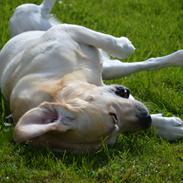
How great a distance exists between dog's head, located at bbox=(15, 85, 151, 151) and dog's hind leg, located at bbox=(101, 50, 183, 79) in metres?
Answer: 1.41

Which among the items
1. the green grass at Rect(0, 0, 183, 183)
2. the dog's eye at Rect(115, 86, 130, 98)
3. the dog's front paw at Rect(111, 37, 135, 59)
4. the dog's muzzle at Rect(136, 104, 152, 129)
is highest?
the dog's eye at Rect(115, 86, 130, 98)

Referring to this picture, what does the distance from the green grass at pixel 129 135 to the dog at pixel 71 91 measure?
15 cm

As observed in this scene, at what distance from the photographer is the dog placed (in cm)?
500

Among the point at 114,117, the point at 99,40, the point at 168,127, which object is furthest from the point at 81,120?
the point at 99,40

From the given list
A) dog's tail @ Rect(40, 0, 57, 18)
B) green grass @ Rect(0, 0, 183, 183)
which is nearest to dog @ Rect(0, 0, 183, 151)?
green grass @ Rect(0, 0, 183, 183)

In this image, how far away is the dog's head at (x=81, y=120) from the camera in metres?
4.93

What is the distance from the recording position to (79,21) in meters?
9.68

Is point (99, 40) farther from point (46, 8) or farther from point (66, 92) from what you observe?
point (46, 8)

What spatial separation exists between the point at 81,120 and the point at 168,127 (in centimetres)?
98

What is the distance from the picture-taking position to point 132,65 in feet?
22.0

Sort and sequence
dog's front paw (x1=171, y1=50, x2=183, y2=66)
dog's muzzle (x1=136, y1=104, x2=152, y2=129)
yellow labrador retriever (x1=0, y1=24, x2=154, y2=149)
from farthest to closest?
dog's front paw (x1=171, y1=50, x2=183, y2=66) < dog's muzzle (x1=136, y1=104, x2=152, y2=129) < yellow labrador retriever (x1=0, y1=24, x2=154, y2=149)

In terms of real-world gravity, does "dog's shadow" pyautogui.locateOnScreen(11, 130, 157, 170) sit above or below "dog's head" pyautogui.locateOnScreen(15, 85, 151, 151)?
below

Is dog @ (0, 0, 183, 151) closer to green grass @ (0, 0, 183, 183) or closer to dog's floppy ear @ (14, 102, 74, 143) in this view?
dog's floppy ear @ (14, 102, 74, 143)

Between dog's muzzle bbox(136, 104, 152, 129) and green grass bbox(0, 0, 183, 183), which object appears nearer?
green grass bbox(0, 0, 183, 183)
